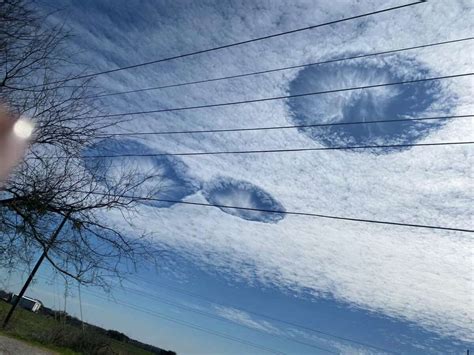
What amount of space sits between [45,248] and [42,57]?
3.37 meters

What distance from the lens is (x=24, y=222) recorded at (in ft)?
21.5

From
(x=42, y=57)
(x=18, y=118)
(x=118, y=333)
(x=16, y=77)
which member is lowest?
(x=118, y=333)

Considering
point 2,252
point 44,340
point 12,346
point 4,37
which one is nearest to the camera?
point 4,37

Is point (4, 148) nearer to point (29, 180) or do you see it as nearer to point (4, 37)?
point (29, 180)

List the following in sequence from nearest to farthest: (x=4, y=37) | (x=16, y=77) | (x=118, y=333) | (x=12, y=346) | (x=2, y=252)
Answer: (x=4, y=37) < (x=16, y=77) < (x=2, y=252) < (x=12, y=346) < (x=118, y=333)

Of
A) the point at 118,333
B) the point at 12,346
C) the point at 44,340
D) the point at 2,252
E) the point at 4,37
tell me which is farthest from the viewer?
the point at 118,333

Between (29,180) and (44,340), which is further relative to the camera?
(44,340)

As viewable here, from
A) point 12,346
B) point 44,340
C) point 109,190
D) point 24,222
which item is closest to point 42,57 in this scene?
point 109,190

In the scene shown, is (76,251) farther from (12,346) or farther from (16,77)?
(12,346)

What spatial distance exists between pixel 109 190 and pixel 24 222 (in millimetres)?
1636

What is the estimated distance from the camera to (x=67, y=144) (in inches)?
268

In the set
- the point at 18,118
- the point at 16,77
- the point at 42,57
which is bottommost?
the point at 18,118

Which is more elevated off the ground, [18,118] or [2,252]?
[18,118]

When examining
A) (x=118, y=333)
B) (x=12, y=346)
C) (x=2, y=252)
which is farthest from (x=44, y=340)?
(x=118, y=333)
